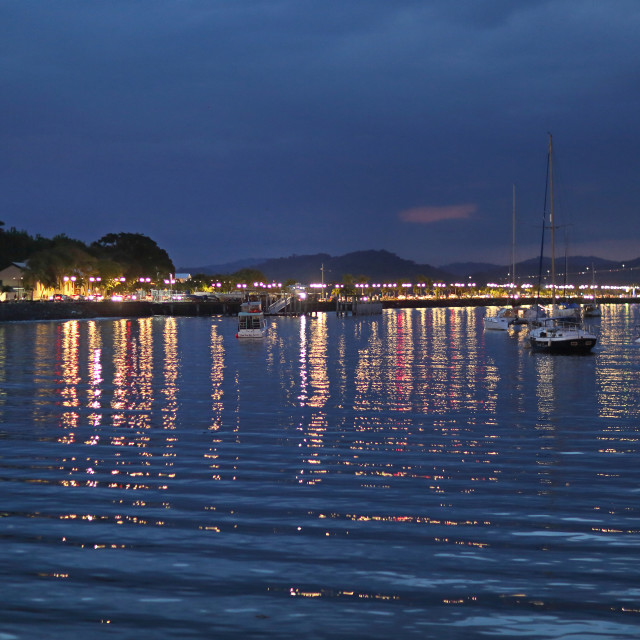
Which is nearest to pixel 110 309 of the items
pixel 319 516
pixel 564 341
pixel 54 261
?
pixel 54 261

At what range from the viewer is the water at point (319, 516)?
9734 millimetres

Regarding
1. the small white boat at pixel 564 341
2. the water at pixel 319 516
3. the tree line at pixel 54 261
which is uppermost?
Result: the tree line at pixel 54 261

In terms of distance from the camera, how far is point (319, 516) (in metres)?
14.4

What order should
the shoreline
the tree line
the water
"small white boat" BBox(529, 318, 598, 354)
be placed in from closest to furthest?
1. the water
2. "small white boat" BBox(529, 318, 598, 354)
3. the shoreline
4. the tree line

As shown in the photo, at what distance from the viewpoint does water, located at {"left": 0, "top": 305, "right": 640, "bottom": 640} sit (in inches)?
383

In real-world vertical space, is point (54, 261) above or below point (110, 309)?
above

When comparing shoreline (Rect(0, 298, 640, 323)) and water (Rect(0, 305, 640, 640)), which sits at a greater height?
shoreline (Rect(0, 298, 640, 323))

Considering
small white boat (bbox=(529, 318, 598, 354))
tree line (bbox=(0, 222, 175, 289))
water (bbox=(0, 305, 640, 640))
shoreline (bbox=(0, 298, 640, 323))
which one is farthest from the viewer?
tree line (bbox=(0, 222, 175, 289))

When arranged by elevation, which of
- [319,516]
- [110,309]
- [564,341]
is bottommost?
[319,516]

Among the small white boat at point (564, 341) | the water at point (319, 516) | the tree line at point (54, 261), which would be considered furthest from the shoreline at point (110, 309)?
the water at point (319, 516)

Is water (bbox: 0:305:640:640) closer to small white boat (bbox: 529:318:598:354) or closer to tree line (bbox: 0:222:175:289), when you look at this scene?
small white boat (bbox: 529:318:598:354)

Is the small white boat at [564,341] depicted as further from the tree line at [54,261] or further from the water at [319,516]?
the tree line at [54,261]

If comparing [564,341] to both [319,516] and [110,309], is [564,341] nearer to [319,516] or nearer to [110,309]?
[319,516]

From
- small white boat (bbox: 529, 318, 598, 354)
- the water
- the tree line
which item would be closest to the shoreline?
the tree line
